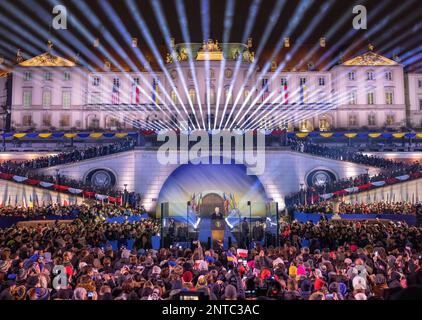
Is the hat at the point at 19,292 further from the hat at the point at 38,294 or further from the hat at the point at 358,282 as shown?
the hat at the point at 358,282

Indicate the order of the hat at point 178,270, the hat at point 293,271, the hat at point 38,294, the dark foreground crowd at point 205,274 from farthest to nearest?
the hat at point 293,271
the hat at point 178,270
the dark foreground crowd at point 205,274
the hat at point 38,294

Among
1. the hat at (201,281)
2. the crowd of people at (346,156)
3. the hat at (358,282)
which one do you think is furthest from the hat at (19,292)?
the crowd of people at (346,156)

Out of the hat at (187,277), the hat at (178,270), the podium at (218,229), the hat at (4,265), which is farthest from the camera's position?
the podium at (218,229)

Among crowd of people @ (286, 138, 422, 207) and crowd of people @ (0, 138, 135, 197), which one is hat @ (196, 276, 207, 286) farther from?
crowd of people @ (0, 138, 135, 197)

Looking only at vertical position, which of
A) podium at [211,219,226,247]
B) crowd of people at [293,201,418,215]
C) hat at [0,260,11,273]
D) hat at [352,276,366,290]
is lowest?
podium at [211,219,226,247]

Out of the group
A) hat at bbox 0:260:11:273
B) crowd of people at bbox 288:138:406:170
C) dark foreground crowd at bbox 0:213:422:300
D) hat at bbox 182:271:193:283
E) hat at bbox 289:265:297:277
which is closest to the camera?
dark foreground crowd at bbox 0:213:422:300

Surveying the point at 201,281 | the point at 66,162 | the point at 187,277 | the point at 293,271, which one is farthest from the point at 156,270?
the point at 66,162

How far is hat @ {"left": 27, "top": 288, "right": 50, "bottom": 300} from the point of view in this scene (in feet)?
28.9

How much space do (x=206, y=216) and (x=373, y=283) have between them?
35249mm

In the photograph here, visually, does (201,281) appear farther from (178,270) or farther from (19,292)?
(19,292)

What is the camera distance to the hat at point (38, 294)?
28.9ft

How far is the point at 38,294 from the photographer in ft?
29.2

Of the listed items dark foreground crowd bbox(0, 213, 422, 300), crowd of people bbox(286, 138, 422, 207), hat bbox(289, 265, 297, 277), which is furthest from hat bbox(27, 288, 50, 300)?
crowd of people bbox(286, 138, 422, 207)

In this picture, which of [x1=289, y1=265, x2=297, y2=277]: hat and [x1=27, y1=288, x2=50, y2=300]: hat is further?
[x1=289, y1=265, x2=297, y2=277]: hat
